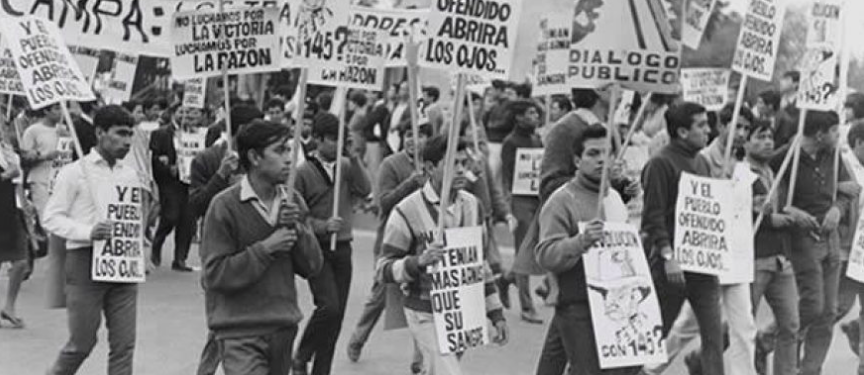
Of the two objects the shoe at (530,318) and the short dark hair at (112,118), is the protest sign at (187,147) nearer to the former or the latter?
the shoe at (530,318)

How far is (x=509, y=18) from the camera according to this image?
862cm

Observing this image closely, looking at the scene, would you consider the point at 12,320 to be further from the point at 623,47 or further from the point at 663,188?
the point at 623,47

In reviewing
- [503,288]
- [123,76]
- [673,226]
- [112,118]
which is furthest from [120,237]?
[503,288]

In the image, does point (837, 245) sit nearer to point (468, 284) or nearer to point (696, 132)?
point (696, 132)

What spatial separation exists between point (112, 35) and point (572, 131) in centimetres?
301

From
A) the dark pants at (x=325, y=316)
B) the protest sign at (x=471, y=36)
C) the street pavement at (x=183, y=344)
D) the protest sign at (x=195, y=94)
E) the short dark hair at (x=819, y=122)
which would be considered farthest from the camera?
the protest sign at (x=195, y=94)

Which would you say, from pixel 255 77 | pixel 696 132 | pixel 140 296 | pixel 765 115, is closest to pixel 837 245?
pixel 696 132

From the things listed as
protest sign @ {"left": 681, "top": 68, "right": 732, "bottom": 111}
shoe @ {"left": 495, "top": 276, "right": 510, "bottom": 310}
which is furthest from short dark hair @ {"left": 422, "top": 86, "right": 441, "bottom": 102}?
protest sign @ {"left": 681, "top": 68, "right": 732, "bottom": 111}

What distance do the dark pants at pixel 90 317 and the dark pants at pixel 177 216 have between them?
7.86m

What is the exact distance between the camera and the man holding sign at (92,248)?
891cm

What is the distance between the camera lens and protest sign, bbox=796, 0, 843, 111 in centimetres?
1114

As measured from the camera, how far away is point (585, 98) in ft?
33.7

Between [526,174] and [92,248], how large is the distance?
6119 millimetres

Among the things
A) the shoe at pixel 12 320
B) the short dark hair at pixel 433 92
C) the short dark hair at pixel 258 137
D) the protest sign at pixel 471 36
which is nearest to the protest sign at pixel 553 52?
the protest sign at pixel 471 36
